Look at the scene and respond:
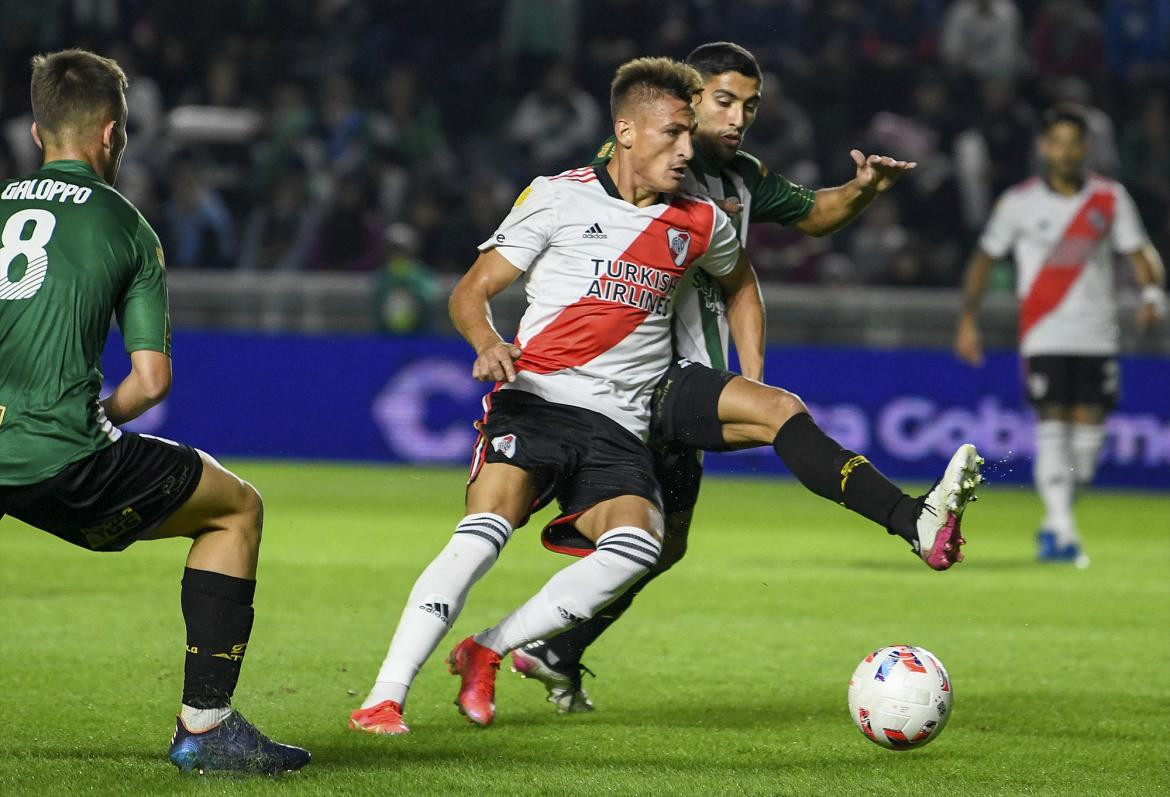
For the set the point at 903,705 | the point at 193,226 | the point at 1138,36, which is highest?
the point at 1138,36

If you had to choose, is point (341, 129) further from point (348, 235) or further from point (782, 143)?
point (782, 143)

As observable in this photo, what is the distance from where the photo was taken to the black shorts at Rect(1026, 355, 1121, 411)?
35.4ft

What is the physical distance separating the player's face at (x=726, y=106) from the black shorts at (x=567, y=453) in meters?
1.24

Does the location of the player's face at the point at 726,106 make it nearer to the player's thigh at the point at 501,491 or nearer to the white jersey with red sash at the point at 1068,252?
the player's thigh at the point at 501,491

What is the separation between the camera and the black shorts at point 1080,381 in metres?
10.8

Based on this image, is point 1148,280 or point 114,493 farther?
point 1148,280

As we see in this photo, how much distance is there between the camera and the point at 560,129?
17.7 m

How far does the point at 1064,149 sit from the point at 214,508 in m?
7.19

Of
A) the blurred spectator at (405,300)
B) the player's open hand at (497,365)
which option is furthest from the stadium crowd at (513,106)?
the player's open hand at (497,365)

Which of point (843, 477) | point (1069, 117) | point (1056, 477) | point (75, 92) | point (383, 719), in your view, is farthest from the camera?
point (1056, 477)

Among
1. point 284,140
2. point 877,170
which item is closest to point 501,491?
point 877,170

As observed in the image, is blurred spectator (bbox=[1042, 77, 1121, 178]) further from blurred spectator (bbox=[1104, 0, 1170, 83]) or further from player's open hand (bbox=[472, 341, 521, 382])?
player's open hand (bbox=[472, 341, 521, 382])

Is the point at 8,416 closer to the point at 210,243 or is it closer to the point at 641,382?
the point at 641,382

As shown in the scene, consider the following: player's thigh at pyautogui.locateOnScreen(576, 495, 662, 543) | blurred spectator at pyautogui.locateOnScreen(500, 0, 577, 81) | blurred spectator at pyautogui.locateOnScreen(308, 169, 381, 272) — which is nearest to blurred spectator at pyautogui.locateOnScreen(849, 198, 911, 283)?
blurred spectator at pyautogui.locateOnScreen(500, 0, 577, 81)
